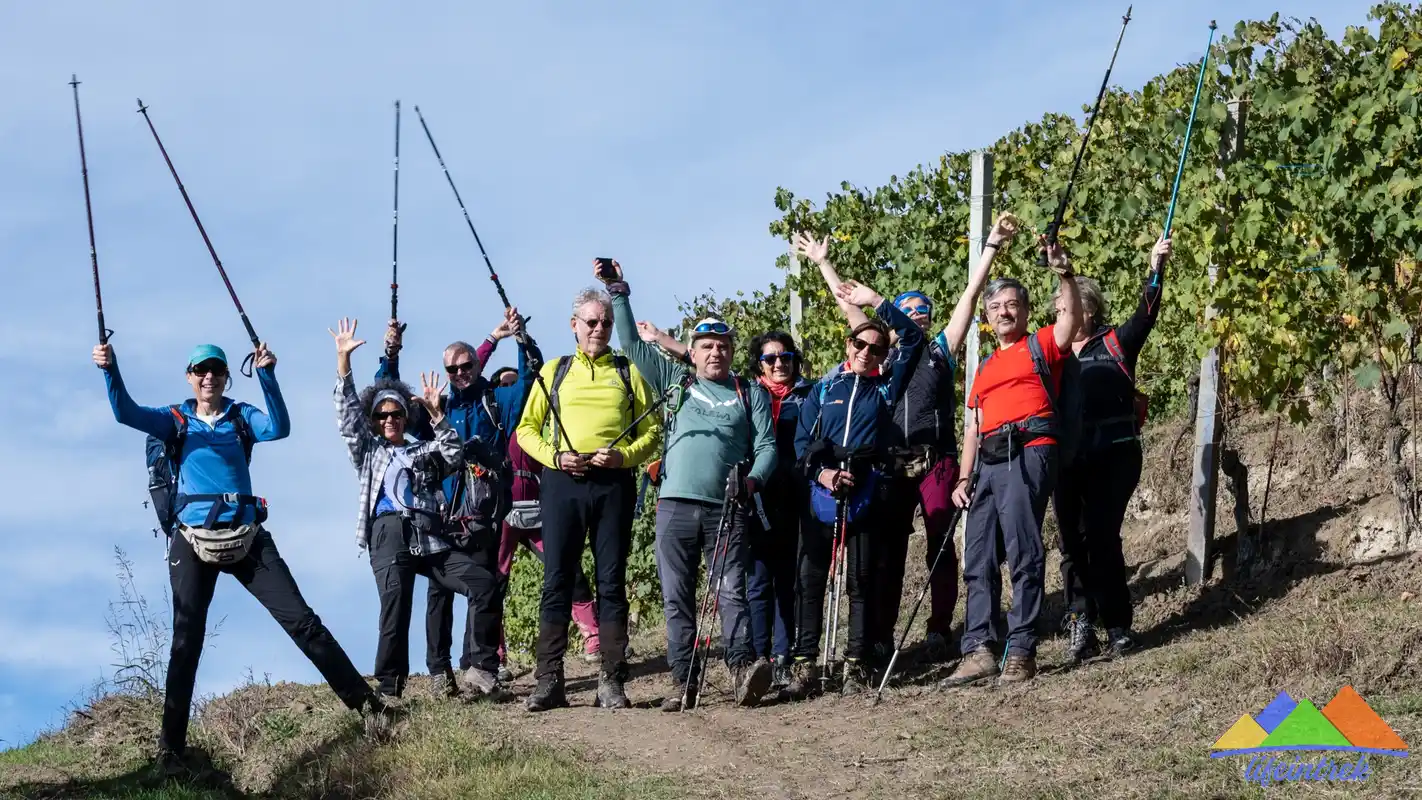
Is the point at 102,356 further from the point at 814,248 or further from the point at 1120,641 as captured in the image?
the point at 1120,641

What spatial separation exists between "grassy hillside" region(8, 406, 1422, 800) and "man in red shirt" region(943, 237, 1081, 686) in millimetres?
281

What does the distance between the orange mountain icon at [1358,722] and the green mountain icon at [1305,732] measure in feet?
0.10

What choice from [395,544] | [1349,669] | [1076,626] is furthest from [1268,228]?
[395,544]

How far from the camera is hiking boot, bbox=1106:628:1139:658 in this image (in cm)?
840

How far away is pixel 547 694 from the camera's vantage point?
8.43 m

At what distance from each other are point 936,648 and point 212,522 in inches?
158

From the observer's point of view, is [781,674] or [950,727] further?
[781,674]

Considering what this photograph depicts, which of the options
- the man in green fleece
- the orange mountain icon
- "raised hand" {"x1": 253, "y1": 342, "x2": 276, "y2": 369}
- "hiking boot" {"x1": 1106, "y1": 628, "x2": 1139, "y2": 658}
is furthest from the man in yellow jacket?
the orange mountain icon

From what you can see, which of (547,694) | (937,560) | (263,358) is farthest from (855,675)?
(263,358)

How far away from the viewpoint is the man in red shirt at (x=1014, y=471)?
25.7ft

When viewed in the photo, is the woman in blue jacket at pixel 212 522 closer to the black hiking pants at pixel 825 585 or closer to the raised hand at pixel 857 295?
the black hiking pants at pixel 825 585

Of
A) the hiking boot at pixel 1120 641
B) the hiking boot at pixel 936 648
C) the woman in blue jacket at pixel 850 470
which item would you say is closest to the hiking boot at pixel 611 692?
the woman in blue jacket at pixel 850 470

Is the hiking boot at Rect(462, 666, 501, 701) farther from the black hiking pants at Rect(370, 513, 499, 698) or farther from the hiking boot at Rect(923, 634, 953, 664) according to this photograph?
the hiking boot at Rect(923, 634, 953, 664)

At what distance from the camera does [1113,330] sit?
8594 millimetres
